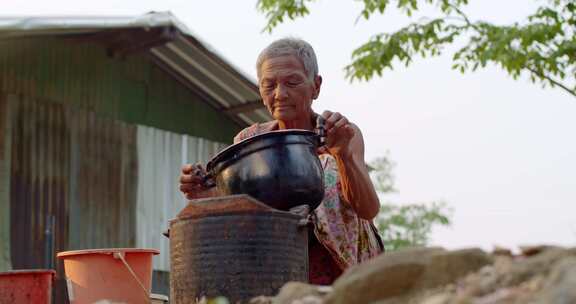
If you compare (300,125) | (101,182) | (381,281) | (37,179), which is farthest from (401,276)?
(101,182)

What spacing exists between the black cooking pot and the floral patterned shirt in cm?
39

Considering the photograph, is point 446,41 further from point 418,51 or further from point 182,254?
point 182,254

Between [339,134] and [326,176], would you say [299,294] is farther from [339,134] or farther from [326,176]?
[326,176]

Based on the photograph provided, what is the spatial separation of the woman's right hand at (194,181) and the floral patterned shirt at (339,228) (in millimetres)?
482

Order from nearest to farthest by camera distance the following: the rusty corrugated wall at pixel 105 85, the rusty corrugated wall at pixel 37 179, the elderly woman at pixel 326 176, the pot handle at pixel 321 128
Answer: the pot handle at pixel 321 128 < the elderly woman at pixel 326 176 < the rusty corrugated wall at pixel 37 179 < the rusty corrugated wall at pixel 105 85

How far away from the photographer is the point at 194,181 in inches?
160

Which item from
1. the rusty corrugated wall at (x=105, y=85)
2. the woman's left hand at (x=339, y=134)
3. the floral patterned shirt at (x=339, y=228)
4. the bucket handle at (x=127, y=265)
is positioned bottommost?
the bucket handle at (x=127, y=265)

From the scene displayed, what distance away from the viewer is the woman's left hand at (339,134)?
12.8ft

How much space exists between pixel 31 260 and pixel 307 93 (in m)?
6.33

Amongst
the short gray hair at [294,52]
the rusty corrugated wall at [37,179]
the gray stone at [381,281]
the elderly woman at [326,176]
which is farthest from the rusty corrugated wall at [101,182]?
the gray stone at [381,281]

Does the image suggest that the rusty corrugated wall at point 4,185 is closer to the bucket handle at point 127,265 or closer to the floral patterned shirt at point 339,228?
the bucket handle at point 127,265

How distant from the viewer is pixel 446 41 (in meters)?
10.1

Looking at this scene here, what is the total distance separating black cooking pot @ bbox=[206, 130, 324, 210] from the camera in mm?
3775

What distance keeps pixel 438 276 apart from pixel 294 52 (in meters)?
1.96
